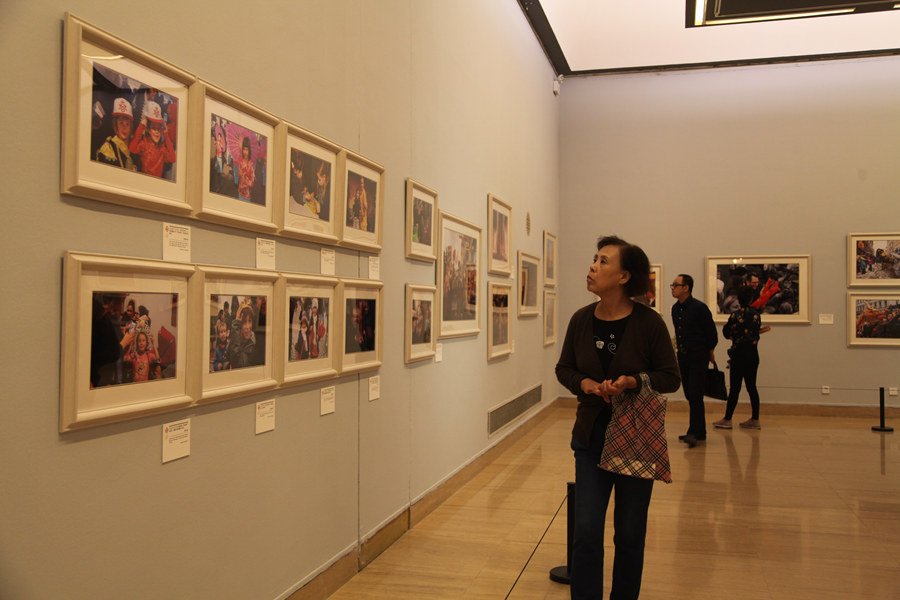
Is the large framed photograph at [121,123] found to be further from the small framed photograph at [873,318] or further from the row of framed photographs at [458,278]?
the small framed photograph at [873,318]

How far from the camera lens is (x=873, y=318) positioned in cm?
1507

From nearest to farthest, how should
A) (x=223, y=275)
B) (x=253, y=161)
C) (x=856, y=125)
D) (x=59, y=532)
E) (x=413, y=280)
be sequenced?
(x=59, y=532) → (x=223, y=275) → (x=253, y=161) → (x=413, y=280) → (x=856, y=125)

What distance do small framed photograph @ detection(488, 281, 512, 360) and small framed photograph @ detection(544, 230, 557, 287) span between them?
3.58m

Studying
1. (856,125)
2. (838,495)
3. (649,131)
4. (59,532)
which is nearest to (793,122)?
(856,125)

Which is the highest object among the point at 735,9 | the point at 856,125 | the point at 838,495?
the point at 735,9

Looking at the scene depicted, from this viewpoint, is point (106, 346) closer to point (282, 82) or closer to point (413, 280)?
point (282, 82)

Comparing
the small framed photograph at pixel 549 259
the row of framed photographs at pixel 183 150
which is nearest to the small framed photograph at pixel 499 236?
the small framed photograph at pixel 549 259

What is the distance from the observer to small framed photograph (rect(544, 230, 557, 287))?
48.3ft

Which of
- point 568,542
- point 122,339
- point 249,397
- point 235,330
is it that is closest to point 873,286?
point 568,542

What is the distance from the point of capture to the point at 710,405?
1566 centimetres

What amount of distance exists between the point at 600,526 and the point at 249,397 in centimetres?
222

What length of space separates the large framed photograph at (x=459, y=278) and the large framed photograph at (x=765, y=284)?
832 cm

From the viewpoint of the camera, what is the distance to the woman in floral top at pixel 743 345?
12.9 metres

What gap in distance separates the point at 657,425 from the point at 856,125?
14.0m
